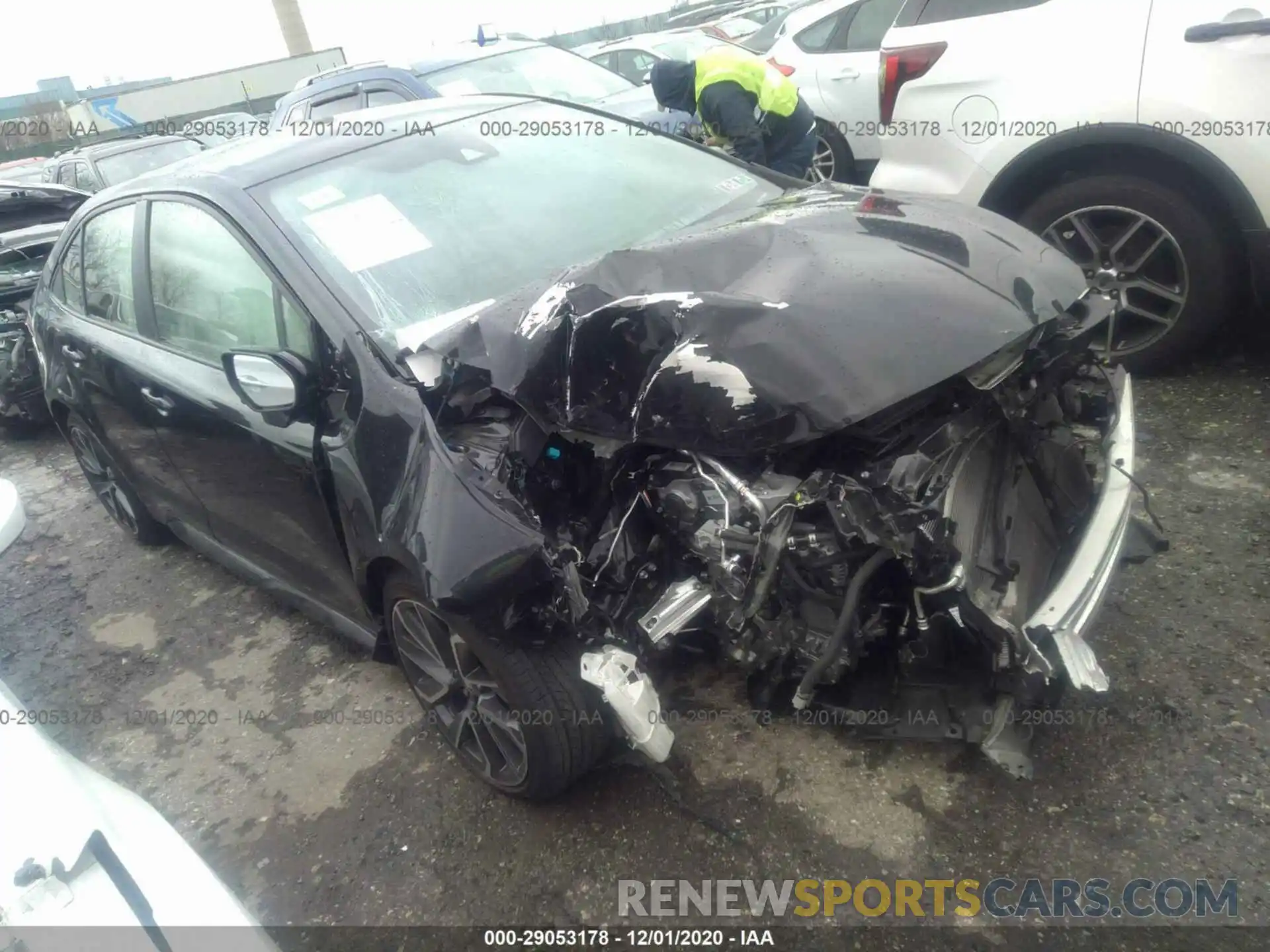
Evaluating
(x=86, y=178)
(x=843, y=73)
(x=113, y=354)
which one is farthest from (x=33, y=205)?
(x=843, y=73)

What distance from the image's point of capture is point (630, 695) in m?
2.04

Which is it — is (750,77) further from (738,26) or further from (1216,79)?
(738,26)

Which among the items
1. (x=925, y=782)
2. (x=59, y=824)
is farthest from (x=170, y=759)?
(x=925, y=782)

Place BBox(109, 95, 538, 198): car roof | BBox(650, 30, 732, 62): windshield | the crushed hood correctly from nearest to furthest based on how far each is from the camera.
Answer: BBox(109, 95, 538, 198): car roof
the crushed hood
BBox(650, 30, 732, 62): windshield

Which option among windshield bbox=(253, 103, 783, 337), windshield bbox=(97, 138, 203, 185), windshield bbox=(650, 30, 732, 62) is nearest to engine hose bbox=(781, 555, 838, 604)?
windshield bbox=(253, 103, 783, 337)

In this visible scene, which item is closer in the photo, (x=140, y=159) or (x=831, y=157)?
(x=831, y=157)

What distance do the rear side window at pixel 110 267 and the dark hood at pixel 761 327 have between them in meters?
1.80

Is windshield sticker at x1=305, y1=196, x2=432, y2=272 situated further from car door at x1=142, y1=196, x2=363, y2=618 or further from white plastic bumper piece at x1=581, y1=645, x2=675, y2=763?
white plastic bumper piece at x1=581, y1=645, x2=675, y2=763

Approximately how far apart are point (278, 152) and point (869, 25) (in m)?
4.84

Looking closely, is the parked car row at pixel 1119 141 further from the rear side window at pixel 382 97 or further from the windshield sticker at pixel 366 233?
the rear side window at pixel 382 97

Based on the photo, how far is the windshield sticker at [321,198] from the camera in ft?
8.78

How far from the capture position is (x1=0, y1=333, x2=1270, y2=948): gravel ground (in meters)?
2.13

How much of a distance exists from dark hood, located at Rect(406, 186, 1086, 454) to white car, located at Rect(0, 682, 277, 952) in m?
1.18

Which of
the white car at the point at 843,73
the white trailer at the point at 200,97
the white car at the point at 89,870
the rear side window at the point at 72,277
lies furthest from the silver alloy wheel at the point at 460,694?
the white trailer at the point at 200,97
